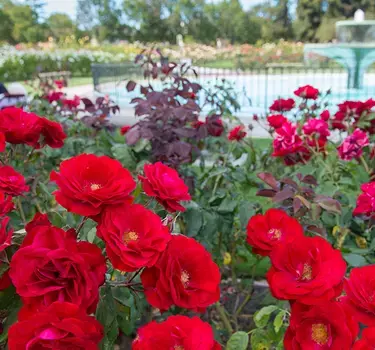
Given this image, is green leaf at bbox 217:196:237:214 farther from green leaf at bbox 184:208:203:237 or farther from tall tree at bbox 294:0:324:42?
tall tree at bbox 294:0:324:42

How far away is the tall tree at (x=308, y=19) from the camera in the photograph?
41.9 meters

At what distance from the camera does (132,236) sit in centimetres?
78

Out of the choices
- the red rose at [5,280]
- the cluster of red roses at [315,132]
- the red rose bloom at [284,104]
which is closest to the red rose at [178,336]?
the red rose at [5,280]

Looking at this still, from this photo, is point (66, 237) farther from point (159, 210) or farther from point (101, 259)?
point (159, 210)

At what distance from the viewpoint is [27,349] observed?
0.63m

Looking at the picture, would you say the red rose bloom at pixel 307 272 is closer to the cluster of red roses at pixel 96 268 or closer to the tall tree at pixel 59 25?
the cluster of red roses at pixel 96 268

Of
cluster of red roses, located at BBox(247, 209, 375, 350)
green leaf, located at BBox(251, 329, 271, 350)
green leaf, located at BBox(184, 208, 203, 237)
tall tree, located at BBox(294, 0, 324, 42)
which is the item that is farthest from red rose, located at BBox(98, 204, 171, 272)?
tall tree, located at BBox(294, 0, 324, 42)

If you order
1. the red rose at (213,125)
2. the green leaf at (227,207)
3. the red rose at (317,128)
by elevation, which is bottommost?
the green leaf at (227,207)

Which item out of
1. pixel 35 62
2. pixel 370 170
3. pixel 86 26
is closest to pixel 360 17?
pixel 35 62

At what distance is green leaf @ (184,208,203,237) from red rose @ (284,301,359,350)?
908 mm

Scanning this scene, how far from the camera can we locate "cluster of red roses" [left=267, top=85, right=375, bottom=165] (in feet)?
6.22

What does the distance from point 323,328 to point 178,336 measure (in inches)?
9.0

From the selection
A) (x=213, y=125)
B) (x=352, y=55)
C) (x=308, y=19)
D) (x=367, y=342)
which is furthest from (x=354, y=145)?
(x=308, y=19)

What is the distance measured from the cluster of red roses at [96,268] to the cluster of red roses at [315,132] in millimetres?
1107
